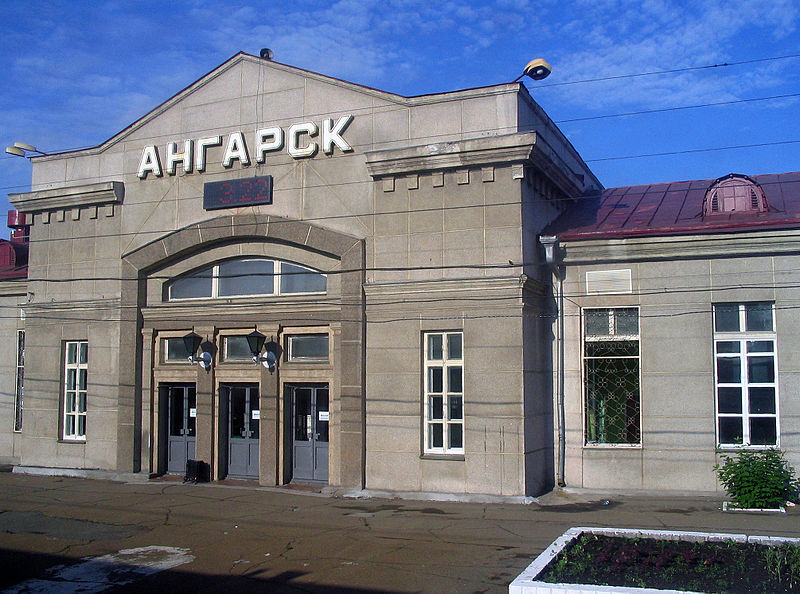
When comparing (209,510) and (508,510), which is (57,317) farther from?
(508,510)

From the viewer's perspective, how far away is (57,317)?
20.4 m

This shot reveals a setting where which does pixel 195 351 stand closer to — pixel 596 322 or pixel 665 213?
pixel 596 322

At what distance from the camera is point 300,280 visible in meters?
17.8

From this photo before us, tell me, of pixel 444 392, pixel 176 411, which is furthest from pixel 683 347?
pixel 176 411

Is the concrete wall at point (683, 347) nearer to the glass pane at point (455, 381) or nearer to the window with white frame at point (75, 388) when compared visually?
the glass pane at point (455, 381)

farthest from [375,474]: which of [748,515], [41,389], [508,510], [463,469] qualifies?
[41,389]

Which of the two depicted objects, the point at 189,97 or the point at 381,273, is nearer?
the point at 381,273

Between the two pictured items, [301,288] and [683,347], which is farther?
[301,288]

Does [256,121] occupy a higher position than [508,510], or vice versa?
[256,121]

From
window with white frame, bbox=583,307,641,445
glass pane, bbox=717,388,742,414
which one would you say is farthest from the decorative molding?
glass pane, bbox=717,388,742,414

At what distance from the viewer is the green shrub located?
44.5 ft

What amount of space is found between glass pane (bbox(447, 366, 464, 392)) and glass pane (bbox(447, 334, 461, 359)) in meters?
0.27

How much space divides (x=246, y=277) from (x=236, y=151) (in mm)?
3017

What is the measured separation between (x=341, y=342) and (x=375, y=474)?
291cm
